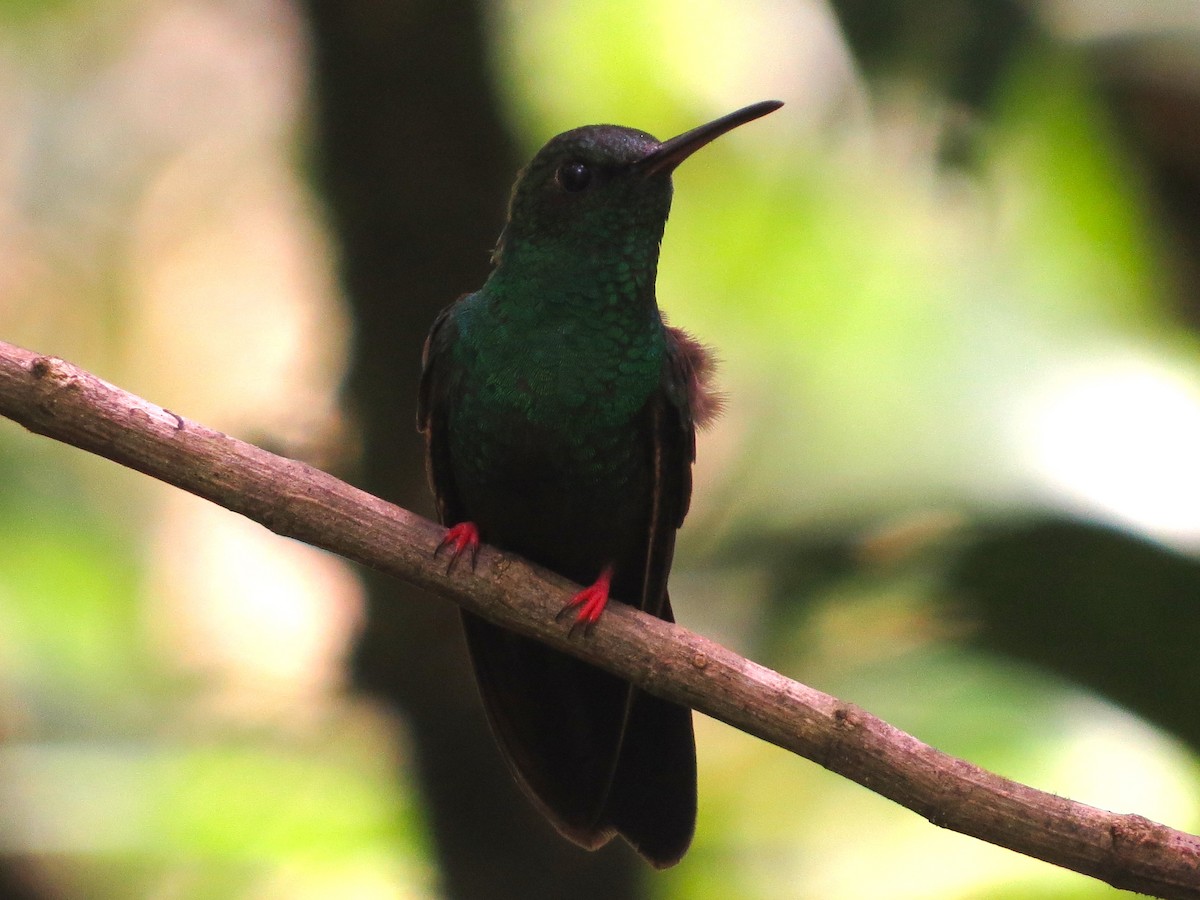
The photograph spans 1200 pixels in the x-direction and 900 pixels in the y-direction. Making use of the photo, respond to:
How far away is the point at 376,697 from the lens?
429 cm

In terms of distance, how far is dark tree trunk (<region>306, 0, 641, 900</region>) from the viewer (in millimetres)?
4016

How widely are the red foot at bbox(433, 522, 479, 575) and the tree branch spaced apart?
0.06 meters

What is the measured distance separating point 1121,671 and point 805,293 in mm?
1832

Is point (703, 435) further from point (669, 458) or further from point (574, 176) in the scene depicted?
point (574, 176)

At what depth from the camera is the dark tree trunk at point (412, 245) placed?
402 cm

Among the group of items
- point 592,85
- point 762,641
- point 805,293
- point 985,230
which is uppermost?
point 592,85

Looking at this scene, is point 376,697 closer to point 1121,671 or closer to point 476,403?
point 476,403

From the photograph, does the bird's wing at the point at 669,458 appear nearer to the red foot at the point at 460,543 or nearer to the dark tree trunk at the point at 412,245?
the red foot at the point at 460,543

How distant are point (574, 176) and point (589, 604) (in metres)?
0.92

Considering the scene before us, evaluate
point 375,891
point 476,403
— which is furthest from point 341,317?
point 375,891

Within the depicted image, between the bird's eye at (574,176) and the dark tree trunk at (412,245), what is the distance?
1317 mm

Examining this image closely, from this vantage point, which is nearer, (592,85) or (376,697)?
(376,697)

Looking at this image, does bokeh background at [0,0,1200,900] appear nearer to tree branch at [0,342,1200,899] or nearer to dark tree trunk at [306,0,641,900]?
dark tree trunk at [306,0,641,900]

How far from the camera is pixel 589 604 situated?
7.99 feet
